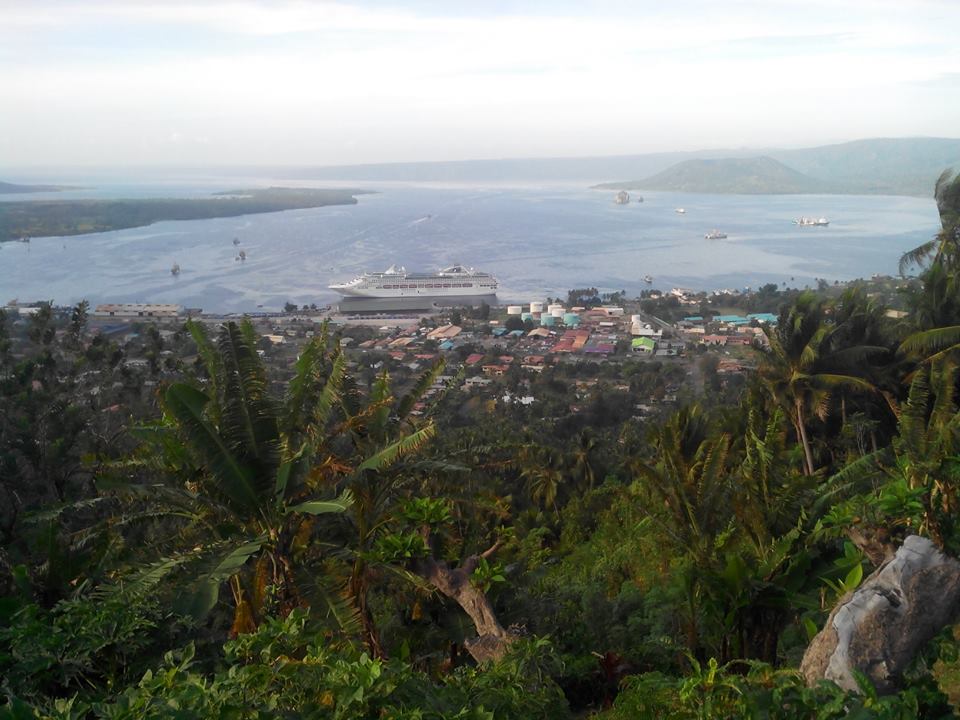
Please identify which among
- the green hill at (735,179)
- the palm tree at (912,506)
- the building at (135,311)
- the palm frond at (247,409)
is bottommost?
the building at (135,311)

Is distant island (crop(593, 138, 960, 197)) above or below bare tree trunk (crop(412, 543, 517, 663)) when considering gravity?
above

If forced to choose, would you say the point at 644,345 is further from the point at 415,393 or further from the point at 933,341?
the point at 415,393

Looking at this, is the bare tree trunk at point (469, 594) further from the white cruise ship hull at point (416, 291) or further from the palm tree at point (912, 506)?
the white cruise ship hull at point (416, 291)

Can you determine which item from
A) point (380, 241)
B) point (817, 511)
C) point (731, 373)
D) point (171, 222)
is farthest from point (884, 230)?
point (817, 511)

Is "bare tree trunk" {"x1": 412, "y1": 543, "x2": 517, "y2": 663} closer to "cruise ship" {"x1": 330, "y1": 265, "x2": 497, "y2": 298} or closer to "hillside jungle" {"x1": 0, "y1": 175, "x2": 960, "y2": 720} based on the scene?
"hillside jungle" {"x1": 0, "y1": 175, "x2": 960, "y2": 720}

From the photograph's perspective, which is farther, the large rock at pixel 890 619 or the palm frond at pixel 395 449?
the palm frond at pixel 395 449

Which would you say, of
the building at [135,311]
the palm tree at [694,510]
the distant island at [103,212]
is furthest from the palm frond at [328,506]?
the distant island at [103,212]

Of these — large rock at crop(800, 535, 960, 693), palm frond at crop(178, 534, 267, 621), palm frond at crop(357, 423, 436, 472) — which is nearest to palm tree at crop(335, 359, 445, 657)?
palm frond at crop(357, 423, 436, 472)
